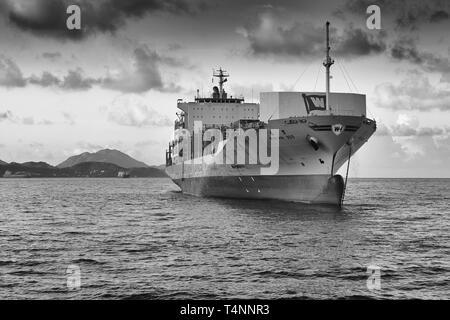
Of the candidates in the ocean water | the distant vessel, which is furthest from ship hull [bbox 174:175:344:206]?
the ocean water

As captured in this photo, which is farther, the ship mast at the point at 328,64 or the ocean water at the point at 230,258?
the ship mast at the point at 328,64

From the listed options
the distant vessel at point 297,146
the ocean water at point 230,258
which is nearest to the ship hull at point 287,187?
the distant vessel at point 297,146

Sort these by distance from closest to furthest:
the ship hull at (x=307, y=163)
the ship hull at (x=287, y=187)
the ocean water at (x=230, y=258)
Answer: the ocean water at (x=230, y=258) → the ship hull at (x=307, y=163) → the ship hull at (x=287, y=187)

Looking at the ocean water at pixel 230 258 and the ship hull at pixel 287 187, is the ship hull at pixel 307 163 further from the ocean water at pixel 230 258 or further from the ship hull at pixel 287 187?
the ocean water at pixel 230 258

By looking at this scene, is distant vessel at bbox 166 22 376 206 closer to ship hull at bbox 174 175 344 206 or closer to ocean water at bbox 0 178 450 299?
ship hull at bbox 174 175 344 206

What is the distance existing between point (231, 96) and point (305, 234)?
38.5 m

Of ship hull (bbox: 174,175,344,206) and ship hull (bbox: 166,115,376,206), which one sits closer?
ship hull (bbox: 166,115,376,206)

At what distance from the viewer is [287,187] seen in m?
36.2

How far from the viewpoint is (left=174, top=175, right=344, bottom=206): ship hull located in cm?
3412

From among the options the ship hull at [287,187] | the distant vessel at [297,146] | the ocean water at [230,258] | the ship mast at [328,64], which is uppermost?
the ship mast at [328,64]

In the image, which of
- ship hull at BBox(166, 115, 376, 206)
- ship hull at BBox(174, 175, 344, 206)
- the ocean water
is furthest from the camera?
ship hull at BBox(174, 175, 344, 206)

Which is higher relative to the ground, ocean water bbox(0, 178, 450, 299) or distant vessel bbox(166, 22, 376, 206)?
distant vessel bbox(166, 22, 376, 206)

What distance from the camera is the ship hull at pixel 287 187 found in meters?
34.1

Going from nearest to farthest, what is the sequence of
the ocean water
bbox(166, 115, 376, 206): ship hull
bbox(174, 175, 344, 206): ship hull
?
the ocean water → bbox(166, 115, 376, 206): ship hull → bbox(174, 175, 344, 206): ship hull
